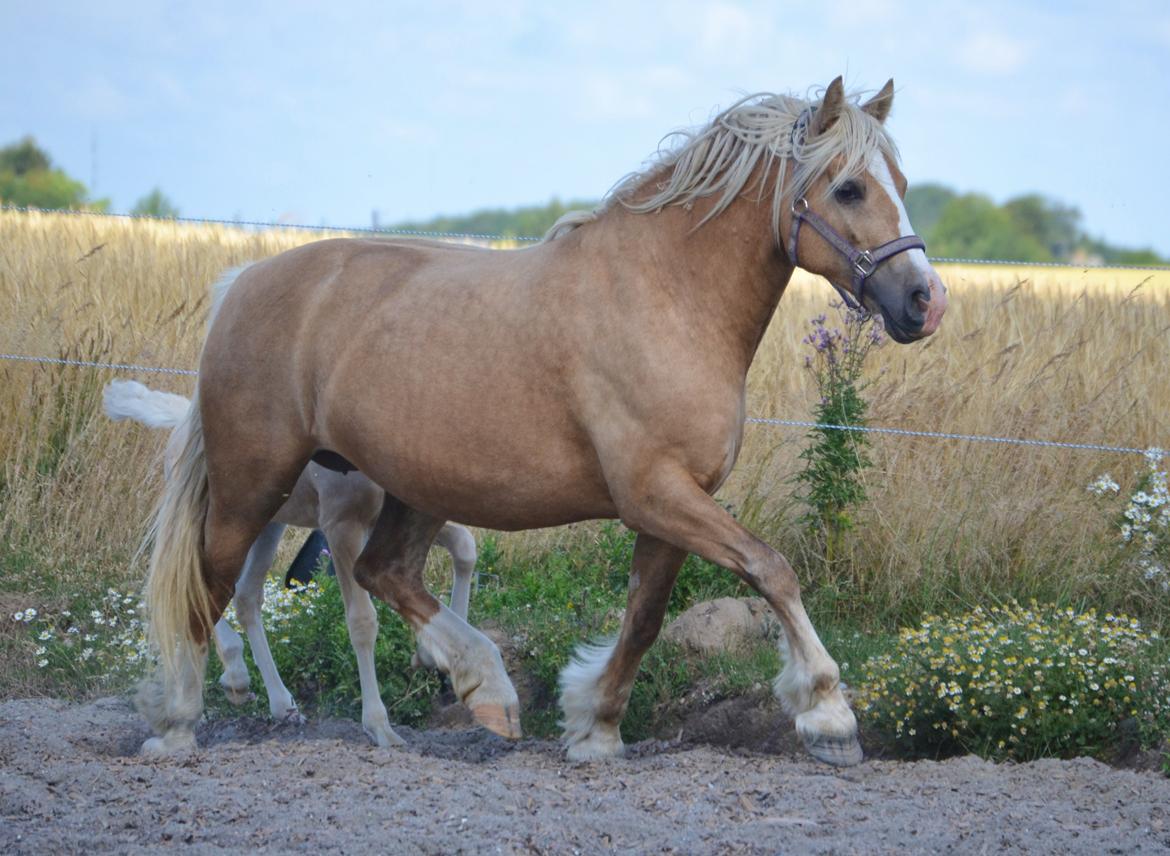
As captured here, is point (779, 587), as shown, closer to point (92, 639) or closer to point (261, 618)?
point (261, 618)

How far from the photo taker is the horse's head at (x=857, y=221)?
151 inches

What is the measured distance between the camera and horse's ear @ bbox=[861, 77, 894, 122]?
4.26m

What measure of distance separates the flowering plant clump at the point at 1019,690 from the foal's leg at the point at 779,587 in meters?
0.80

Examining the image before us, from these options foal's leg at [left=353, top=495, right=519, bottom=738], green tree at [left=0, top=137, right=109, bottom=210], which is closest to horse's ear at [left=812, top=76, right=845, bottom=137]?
foal's leg at [left=353, top=495, right=519, bottom=738]

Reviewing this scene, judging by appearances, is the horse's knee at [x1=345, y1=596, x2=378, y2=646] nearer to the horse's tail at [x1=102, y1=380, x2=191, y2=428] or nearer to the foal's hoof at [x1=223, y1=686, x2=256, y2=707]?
the foal's hoof at [x1=223, y1=686, x2=256, y2=707]

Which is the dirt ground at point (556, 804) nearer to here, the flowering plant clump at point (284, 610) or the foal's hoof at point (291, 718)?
the foal's hoof at point (291, 718)

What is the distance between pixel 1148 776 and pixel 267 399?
3.33 m

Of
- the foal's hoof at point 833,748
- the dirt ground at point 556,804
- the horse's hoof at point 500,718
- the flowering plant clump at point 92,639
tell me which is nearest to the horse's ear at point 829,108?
the foal's hoof at point 833,748

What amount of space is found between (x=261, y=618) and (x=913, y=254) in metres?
3.49

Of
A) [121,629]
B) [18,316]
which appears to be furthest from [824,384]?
[18,316]

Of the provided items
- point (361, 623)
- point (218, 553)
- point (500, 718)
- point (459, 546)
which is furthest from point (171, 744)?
point (459, 546)

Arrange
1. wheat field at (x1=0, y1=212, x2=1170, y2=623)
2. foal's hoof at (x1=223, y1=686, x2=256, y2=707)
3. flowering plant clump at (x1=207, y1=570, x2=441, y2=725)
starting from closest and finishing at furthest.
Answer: foal's hoof at (x1=223, y1=686, x2=256, y2=707) < flowering plant clump at (x1=207, y1=570, x2=441, y2=725) < wheat field at (x1=0, y1=212, x2=1170, y2=623)

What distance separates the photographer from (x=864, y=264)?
3.94 m

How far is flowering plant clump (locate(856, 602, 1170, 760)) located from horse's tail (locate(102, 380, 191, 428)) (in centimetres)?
340
